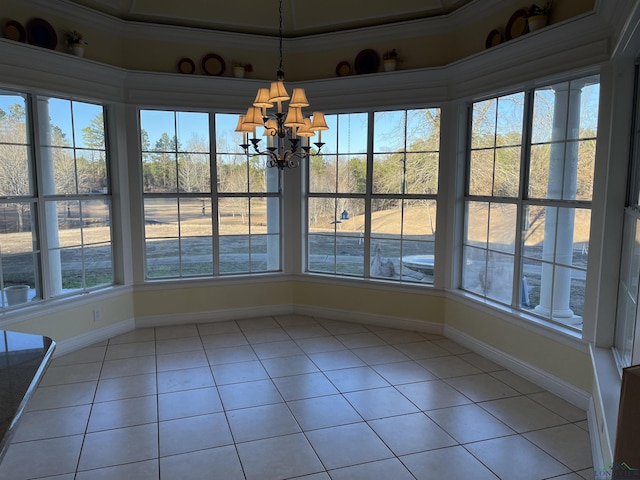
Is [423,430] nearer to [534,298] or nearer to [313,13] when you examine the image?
[534,298]

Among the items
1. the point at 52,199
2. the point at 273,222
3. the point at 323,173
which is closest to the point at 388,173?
the point at 323,173

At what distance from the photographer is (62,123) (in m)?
4.17

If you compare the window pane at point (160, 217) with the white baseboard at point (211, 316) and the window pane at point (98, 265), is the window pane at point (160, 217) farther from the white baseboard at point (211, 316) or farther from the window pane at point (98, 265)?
the white baseboard at point (211, 316)

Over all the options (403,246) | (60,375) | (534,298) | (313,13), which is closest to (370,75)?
(313,13)

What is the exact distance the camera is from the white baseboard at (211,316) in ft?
16.3

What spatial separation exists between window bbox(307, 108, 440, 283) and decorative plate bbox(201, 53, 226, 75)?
4.22 feet

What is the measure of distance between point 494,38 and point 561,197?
148cm

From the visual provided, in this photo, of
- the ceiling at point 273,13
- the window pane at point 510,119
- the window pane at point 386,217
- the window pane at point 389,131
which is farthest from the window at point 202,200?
the window pane at point 510,119

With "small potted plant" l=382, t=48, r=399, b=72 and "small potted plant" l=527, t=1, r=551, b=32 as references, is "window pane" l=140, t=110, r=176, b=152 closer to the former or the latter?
"small potted plant" l=382, t=48, r=399, b=72

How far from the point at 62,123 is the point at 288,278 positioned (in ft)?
9.16

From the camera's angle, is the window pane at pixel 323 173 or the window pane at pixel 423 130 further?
the window pane at pixel 323 173

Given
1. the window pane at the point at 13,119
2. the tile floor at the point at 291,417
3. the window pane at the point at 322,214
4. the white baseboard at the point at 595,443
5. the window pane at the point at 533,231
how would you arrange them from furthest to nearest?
the window pane at the point at 322,214 → the window pane at the point at 13,119 → the window pane at the point at 533,231 → the tile floor at the point at 291,417 → the white baseboard at the point at 595,443

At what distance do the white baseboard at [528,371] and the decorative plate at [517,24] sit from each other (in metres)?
2.63

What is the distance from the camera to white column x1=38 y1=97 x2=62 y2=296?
401cm
